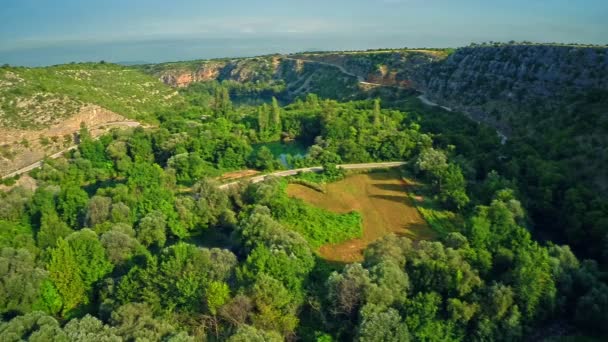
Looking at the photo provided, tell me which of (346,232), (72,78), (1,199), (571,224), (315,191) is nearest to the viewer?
(571,224)

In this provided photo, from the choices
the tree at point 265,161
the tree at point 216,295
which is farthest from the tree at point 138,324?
the tree at point 265,161

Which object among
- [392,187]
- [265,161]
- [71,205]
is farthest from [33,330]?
[265,161]

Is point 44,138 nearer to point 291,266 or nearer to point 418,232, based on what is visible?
point 291,266

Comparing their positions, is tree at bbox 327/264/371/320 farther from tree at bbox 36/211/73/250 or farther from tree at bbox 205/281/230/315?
tree at bbox 36/211/73/250

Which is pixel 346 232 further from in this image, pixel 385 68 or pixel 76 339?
pixel 385 68

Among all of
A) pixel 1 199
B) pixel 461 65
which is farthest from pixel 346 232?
pixel 461 65

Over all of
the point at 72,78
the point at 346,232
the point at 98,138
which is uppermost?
the point at 72,78
